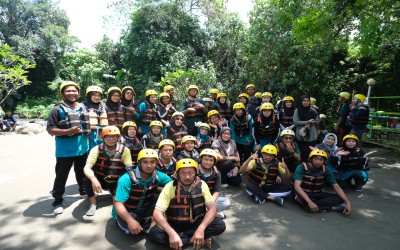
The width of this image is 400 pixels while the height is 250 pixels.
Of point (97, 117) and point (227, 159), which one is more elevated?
point (97, 117)

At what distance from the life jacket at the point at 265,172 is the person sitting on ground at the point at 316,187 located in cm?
38

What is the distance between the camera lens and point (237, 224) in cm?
421

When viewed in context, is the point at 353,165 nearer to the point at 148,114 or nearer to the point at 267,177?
the point at 267,177

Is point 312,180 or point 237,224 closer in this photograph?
point 237,224

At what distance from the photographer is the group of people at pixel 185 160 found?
3.54m

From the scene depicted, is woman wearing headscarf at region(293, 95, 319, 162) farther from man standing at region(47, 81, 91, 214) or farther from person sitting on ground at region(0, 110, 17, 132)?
person sitting on ground at region(0, 110, 17, 132)

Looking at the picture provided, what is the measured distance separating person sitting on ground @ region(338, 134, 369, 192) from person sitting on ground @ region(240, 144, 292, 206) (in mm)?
1591

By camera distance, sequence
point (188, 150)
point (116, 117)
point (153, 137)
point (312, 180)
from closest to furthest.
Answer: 1. point (312, 180)
2. point (188, 150)
3. point (116, 117)
4. point (153, 137)

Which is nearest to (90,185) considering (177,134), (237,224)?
(177,134)

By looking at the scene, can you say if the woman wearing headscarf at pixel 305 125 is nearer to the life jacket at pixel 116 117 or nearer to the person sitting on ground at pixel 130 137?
the person sitting on ground at pixel 130 137

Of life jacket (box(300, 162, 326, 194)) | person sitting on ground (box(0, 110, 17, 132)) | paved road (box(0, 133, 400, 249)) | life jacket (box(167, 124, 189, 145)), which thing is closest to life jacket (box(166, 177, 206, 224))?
paved road (box(0, 133, 400, 249))

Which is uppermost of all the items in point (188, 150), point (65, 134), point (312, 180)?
point (65, 134)

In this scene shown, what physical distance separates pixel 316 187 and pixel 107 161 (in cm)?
365

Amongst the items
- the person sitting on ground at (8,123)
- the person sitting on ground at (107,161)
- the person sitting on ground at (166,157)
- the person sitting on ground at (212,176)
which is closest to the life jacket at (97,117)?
the person sitting on ground at (107,161)
